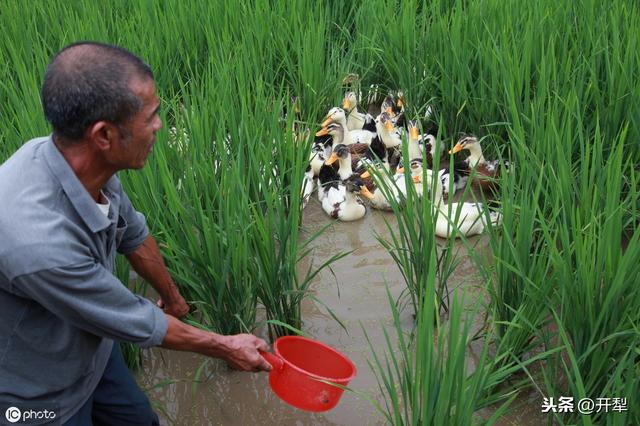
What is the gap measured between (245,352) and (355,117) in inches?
88.7

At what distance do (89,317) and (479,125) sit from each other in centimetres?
229

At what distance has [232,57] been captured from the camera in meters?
3.66

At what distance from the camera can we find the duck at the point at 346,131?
3.52 m

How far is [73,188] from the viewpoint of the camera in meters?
1.45

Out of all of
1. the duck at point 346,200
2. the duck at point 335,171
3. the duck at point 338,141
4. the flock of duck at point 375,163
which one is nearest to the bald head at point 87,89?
the flock of duck at point 375,163

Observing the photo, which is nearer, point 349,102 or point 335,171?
point 335,171

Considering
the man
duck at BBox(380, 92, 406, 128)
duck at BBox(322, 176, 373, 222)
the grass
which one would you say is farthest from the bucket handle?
duck at BBox(380, 92, 406, 128)

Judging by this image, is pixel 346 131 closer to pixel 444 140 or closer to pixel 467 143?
pixel 444 140

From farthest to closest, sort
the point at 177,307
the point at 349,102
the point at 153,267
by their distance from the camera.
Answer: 1. the point at 349,102
2. the point at 177,307
3. the point at 153,267

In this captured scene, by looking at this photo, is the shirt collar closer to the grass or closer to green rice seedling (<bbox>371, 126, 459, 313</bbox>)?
the grass

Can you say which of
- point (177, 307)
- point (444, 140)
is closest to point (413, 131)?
point (444, 140)

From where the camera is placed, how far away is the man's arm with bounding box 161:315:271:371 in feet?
5.32

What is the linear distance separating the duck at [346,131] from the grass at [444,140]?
8cm

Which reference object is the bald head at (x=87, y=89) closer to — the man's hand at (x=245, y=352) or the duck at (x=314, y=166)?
the man's hand at (x=245, y=352)
